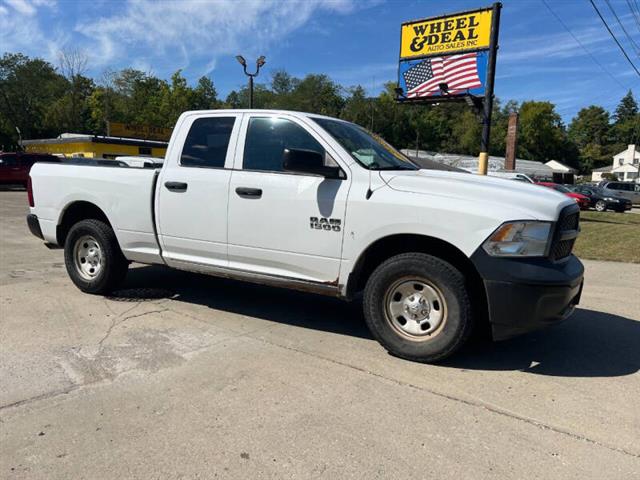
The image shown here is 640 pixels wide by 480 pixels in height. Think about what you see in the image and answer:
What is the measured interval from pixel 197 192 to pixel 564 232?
10.7ft

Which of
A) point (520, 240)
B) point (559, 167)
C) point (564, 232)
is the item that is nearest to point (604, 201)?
point (564, 232)

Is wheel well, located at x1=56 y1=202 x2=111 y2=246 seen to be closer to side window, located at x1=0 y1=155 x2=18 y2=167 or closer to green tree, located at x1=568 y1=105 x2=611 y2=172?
side window, located at x1=0 y1=155 x2=18 y2=167

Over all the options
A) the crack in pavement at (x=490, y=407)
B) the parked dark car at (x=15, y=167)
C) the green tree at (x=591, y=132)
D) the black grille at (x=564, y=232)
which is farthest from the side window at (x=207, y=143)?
the green tree at (x=591, y=132)

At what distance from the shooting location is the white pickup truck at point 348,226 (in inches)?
143

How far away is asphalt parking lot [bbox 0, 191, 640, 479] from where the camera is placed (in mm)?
2668

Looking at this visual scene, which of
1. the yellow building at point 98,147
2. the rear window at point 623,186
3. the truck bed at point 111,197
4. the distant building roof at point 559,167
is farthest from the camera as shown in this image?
the distant building roof at point 559,167

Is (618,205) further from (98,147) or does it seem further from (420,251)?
(98,147)

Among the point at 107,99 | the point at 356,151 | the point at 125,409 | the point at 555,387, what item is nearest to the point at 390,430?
the point at 555,387

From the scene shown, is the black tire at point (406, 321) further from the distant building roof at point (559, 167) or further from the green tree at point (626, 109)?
the green tree at point (626, 109)

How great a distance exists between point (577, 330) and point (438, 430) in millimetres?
2675

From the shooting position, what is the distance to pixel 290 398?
3371 mm

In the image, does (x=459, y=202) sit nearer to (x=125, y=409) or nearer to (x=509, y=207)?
(x=509, y=207)

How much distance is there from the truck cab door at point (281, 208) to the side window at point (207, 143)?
0.21 m

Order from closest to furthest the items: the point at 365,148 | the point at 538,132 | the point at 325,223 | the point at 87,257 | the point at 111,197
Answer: the point at 325,223
the point at 365,148
the point at 111,197
the point at 87,257
the point at 538,132
